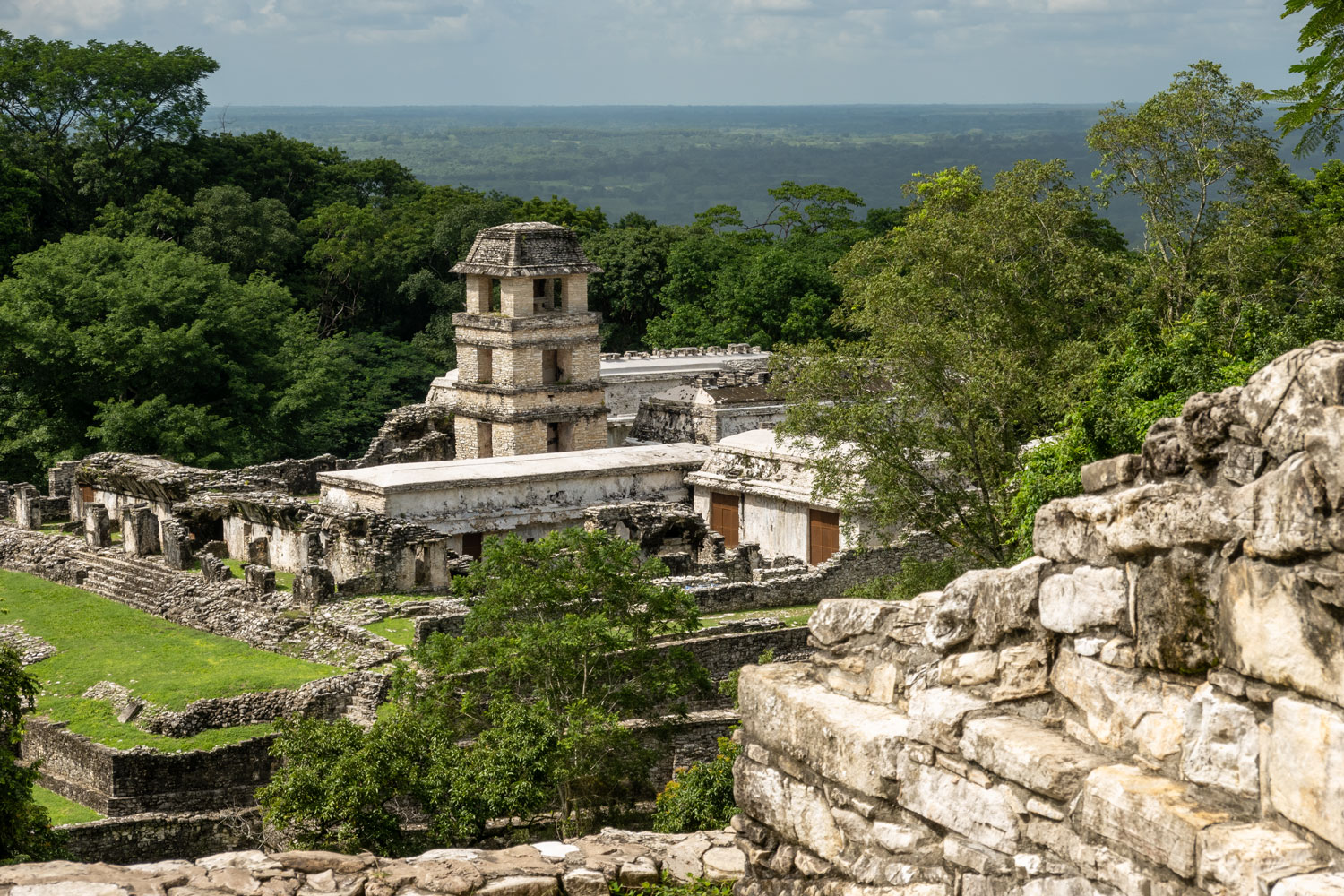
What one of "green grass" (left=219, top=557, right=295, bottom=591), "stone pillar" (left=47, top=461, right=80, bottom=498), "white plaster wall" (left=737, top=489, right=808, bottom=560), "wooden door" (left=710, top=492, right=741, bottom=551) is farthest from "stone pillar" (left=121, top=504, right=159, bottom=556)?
"white plaster wall" (left=737, top=489, right=808, bottom=560)

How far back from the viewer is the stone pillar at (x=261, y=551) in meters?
23.2

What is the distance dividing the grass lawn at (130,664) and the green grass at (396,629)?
1084 mm

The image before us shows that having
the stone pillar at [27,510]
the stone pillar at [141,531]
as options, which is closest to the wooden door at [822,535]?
the stone pillar at [141,531]

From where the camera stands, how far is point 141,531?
23172 mm

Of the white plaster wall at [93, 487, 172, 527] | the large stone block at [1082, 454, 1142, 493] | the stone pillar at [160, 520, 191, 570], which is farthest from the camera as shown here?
the white plaster wall at [93, 487, 172, 527]

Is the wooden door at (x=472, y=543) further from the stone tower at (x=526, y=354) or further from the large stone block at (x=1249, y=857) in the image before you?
the large stone block at (x=1249, y=857)

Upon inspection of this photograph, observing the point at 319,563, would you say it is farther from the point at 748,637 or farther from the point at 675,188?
the point at 675,188

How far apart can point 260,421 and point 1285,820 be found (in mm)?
32764

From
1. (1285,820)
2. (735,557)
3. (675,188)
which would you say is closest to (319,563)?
(735,557)

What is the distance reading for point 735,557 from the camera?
21859mm

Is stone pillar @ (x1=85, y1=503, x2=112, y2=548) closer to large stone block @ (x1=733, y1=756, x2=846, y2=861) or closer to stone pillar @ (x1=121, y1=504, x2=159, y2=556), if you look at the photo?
stone pillar @ (x1=121, y1=504, x2=159, y2=556)

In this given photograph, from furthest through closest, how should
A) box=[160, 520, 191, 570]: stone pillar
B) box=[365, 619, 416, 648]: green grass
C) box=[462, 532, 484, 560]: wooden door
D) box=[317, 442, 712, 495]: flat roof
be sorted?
box=[462, 532, 484, 560]: wooden door → box=[317, 442, 712, 495]: flat roof → box=[160, 520, 191, 570]: stone pillar → box=[365, 619, 416, 648]: green grass

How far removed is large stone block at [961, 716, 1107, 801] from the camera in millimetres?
3934

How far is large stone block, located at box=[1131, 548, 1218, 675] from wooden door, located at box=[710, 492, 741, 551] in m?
21.0
